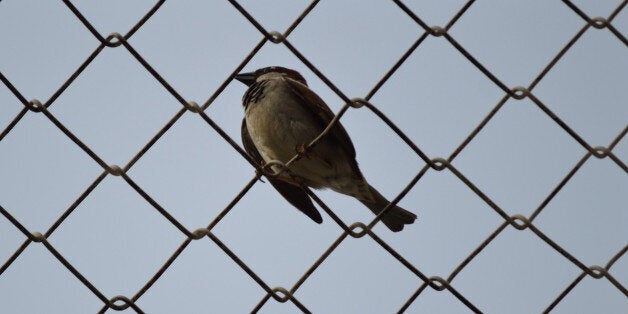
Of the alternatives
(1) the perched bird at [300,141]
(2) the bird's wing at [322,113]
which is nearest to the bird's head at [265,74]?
(1) the perched bird at [300,141]

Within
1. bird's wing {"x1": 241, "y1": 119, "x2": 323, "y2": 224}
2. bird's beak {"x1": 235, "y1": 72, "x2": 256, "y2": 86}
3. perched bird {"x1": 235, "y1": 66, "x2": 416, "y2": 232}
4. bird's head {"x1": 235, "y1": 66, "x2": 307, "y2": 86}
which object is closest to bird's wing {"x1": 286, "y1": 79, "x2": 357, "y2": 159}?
perched bird {"x1": 235, "y1": 66, "x2": 416, "y2": 232}

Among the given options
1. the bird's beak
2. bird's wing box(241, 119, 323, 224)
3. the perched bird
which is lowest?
bird's wing box(241, 119, 323, 224)

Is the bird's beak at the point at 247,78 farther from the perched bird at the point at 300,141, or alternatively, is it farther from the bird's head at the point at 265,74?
the perched bird at the point at 300,141

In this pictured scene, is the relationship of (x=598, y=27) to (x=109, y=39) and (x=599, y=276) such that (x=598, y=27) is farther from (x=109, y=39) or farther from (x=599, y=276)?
(x=109, y=39)

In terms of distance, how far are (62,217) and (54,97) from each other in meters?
0.28

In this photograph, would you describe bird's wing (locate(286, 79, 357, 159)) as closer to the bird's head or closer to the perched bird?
the perched bird

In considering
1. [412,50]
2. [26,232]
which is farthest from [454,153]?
[26,232]

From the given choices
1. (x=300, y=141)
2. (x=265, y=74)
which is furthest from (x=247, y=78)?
(x=300, y=141)

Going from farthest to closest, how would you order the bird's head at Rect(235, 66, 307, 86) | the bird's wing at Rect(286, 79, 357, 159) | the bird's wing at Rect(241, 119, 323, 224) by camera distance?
the bird's head at Rect(235, 66, 307, 86) < the bird's wing at Rect(241, 119, 323, 224) < the bird's wing at Rect(286, 79, 357, 159)

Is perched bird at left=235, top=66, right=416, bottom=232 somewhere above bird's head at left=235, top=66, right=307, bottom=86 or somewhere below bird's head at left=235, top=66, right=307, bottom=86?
below

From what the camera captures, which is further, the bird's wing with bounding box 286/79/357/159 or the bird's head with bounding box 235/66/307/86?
the bird's head with bounding box 235/66/307/86

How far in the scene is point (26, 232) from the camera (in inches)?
78.5

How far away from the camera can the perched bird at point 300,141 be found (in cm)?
357

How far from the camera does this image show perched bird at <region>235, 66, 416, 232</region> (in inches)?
141
